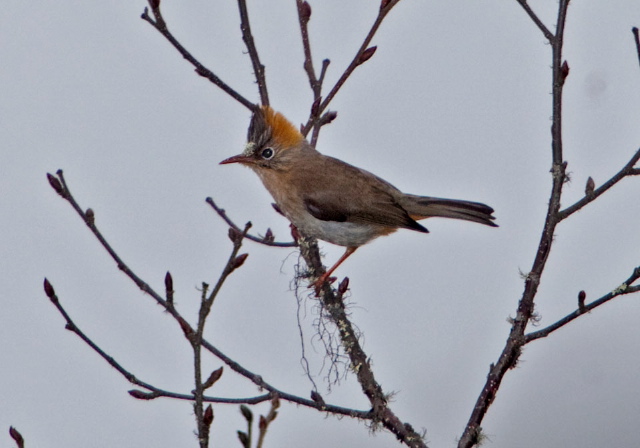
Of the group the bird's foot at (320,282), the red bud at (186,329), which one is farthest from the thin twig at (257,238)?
the red bud at (186,329)

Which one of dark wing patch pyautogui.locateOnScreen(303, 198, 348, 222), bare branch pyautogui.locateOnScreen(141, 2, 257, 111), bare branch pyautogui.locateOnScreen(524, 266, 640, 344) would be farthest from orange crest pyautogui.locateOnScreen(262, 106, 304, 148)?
bare branch pyautogui.locateOnScreen(524, 266, 640, 344)

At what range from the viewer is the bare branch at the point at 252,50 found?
124 inches

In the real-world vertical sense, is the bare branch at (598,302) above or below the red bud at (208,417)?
above

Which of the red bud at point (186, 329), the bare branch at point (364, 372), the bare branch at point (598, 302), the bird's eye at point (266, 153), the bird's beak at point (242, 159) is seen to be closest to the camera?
the red bud at point (186, 329)

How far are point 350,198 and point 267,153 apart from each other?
1.60ft

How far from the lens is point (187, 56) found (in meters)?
3.12

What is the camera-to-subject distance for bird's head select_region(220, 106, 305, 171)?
159 inches

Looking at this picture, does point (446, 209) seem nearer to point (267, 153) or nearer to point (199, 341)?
point (267, 153)

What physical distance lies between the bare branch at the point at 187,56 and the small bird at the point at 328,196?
63cm

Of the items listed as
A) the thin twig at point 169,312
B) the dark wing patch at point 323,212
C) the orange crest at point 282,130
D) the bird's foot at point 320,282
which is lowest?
the thin twig at point 169,312

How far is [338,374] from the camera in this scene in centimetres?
326

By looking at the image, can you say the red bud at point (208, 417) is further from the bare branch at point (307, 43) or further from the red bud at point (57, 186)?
the bare branch at point (307, 43)

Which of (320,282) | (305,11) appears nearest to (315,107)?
(305,11)

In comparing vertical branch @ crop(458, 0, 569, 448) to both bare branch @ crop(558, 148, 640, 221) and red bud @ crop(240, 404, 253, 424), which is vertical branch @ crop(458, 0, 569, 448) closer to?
bare branch @ crop(558, 148, 640, 221)
